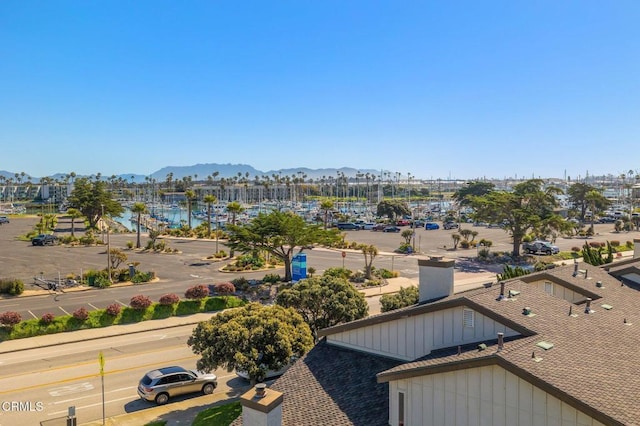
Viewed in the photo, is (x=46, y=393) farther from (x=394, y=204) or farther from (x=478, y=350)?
(x=394, y=204)

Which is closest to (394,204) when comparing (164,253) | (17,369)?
(164,253)

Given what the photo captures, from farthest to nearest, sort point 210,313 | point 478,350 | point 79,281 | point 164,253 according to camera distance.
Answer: point 164,253, point 79,281, point 210,313, point 478,350

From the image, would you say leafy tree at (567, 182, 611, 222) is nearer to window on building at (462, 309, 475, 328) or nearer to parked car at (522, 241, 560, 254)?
parked car at (522, 241, 560, 254)

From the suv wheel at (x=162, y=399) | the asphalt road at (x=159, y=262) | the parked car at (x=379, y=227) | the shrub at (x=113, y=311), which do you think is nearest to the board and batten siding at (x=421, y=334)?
the suv wheel at (x=162, y=399)

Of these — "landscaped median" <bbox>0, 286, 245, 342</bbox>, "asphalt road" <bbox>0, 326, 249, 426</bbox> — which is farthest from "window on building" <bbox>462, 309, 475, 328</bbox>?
"landscaped median" <bbox>0, 286, 245, 342</bbox>

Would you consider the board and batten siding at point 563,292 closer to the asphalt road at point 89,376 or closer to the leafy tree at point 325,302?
the leafy tree at point 325,302

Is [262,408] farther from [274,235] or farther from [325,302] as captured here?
[274,235]

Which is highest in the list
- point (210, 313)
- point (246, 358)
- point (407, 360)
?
point (407, 360)
